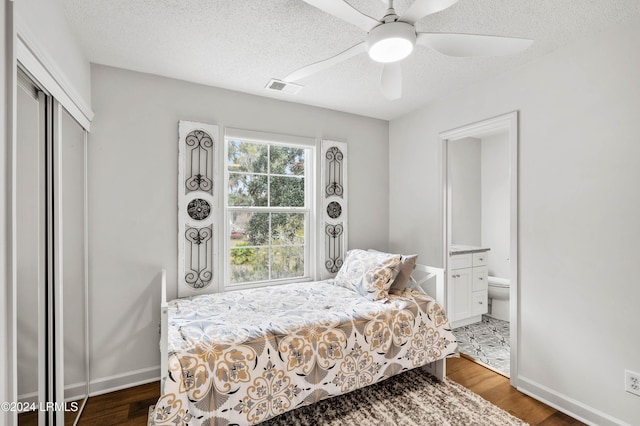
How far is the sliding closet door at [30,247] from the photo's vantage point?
1263 mm

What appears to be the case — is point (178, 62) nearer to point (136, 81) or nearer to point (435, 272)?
point (136, 81)

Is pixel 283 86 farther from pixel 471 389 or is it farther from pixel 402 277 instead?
pixel 471 389

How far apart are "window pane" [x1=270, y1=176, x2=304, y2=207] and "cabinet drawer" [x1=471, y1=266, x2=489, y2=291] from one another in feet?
7.21

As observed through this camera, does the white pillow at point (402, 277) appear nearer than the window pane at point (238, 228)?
Yes

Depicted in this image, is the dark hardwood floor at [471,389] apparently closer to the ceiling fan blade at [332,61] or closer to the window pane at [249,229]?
the window pane at [249,229]

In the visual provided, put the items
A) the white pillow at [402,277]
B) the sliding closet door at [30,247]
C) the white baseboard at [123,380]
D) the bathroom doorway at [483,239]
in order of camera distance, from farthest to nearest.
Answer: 1. the white pillow at [402,277]
2. the bathroom doorway at [483,239]
3. the white baseboard at [123,380]
4. the sliding closet door at [30,247]

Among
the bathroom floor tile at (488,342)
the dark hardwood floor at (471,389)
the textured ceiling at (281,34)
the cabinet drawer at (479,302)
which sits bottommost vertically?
the dark hardwood floor at (471,389)

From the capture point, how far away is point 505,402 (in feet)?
7.34

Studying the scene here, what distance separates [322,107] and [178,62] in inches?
57.4

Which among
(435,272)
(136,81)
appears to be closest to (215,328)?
(435,272)

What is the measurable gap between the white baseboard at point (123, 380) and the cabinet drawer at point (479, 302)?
330cm

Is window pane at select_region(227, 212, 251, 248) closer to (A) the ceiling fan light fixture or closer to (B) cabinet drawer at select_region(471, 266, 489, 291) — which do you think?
(A) the ceiling fan light fixture

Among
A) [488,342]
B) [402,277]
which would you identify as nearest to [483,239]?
[488,342]

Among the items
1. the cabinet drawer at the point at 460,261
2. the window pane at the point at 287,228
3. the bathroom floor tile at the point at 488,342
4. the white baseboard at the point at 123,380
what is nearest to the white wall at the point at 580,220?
the bathroom floor tile at the point at 488,342
